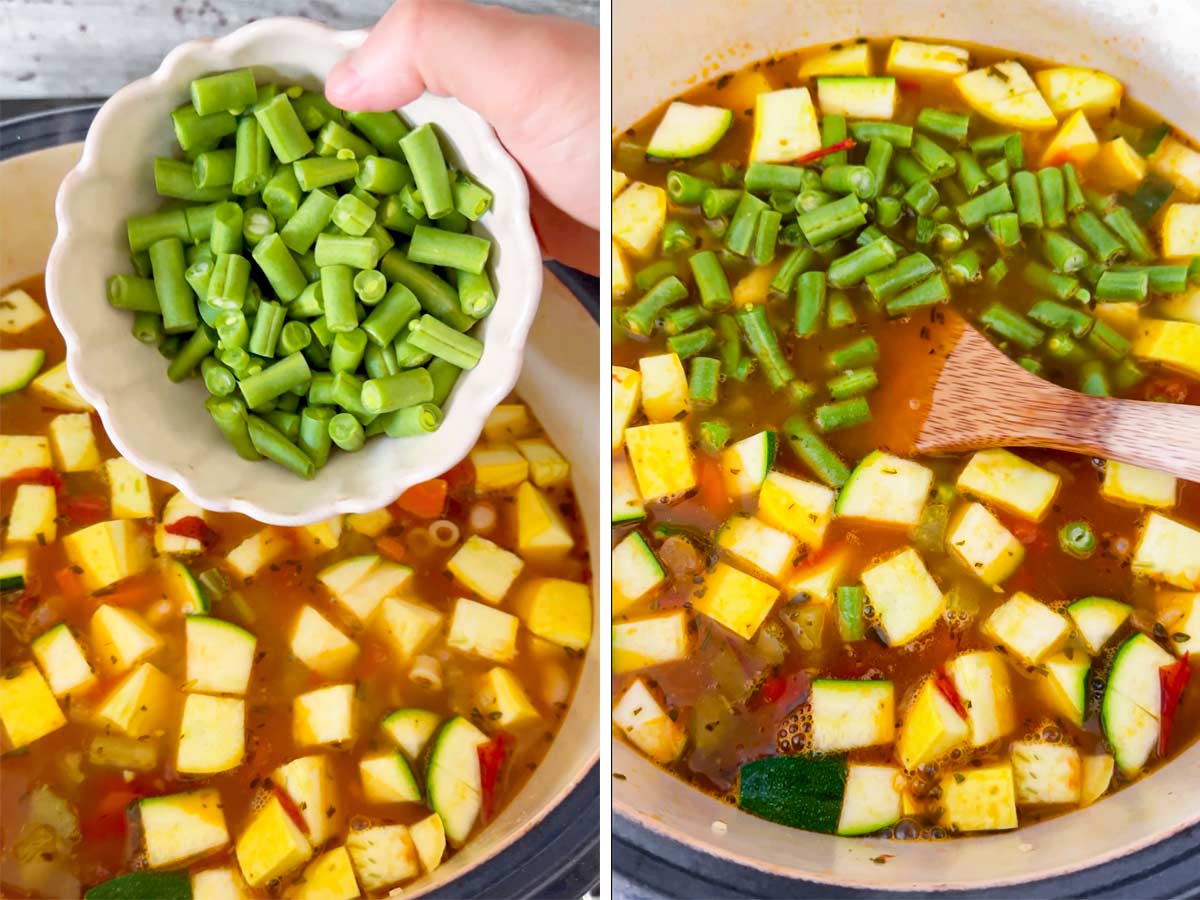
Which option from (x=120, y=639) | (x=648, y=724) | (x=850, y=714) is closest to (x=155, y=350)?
(x=120, y=639)

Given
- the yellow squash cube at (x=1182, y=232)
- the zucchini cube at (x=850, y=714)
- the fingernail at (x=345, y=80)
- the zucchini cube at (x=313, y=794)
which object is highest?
the fingernail at (x=345, y=80)

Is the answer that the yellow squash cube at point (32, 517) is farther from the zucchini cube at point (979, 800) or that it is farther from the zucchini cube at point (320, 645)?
the zucchini cube at point (979, 800)

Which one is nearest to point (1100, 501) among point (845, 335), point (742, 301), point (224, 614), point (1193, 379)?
point (1193, 379)

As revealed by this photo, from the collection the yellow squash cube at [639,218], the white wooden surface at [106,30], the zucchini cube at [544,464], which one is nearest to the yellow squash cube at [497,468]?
the zucchini cube at [544,464]

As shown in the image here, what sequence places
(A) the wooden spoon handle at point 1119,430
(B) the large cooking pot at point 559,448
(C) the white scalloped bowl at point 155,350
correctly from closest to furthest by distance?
(A) the wooden spoon handle at point 1119,430 → (C) the white scalloped bowl at point 155,350 → (B) the large cooking pot at point 559,448

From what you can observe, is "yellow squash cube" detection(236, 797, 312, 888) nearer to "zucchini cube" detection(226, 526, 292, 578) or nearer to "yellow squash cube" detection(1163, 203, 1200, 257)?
"zucchini cube" detection(226, 526, 292, 578)

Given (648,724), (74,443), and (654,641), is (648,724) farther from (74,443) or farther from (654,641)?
(74,443)

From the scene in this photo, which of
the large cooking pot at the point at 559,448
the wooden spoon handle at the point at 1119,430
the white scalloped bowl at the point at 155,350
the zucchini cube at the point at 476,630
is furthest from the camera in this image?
the zucchini cube at the point at 476,630
